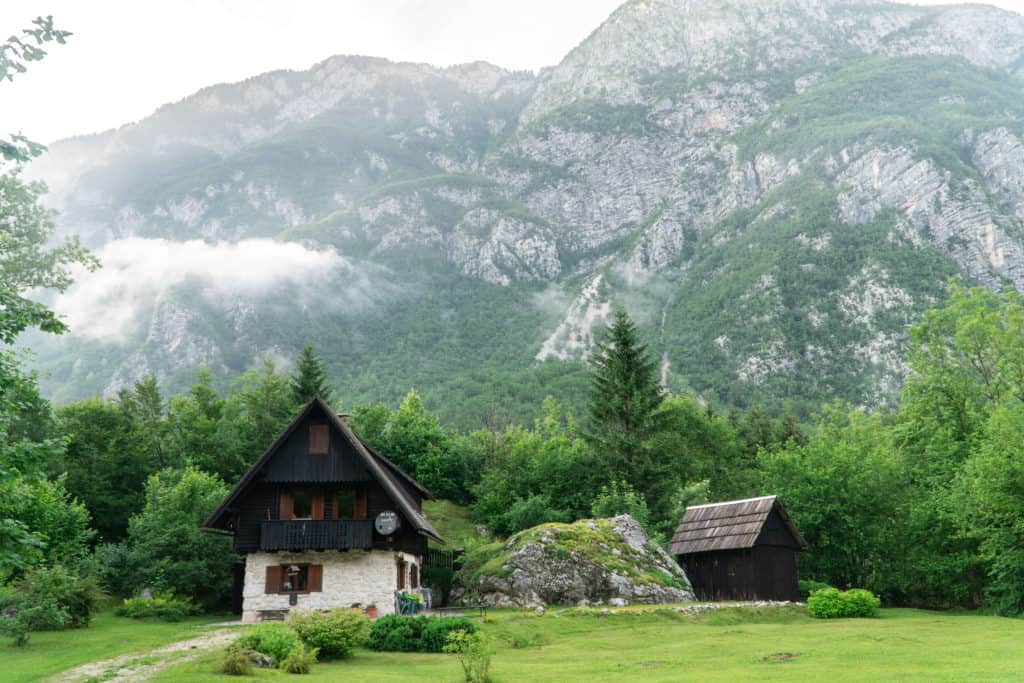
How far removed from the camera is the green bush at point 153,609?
116ft

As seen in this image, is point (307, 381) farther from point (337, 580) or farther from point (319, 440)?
point (337, 580)

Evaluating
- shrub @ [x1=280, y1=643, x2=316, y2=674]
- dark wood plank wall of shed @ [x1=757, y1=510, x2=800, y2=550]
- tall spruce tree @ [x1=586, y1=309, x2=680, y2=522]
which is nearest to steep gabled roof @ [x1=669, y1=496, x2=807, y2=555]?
dark wood plank wall of shed @ [x1=757, y1=510, x2=800, y2=550]

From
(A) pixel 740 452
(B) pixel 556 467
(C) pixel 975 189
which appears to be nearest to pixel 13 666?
(B) pixel 556 467

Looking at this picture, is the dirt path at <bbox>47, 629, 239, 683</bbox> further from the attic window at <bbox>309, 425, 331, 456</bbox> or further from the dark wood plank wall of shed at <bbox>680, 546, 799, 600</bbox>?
the dark wood plank wall of shed at <bbox>680, 546, 799, 600</bbox>

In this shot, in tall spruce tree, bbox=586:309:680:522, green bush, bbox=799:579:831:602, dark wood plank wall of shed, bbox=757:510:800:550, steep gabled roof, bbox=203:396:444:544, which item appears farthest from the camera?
tall spruce tree, bbox=586:309:680:522

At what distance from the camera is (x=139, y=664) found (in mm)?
20797

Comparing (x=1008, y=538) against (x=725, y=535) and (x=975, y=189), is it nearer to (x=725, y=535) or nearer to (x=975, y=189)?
(x=725, y=535)

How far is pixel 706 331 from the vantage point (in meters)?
164

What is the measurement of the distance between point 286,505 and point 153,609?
741cm

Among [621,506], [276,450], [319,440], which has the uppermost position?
[319,440]

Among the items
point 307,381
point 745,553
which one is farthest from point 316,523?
point 307,381

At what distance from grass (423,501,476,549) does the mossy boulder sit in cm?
1115

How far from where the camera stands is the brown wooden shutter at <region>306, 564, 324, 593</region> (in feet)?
117

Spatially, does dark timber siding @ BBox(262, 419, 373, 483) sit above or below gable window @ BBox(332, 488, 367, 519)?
above
